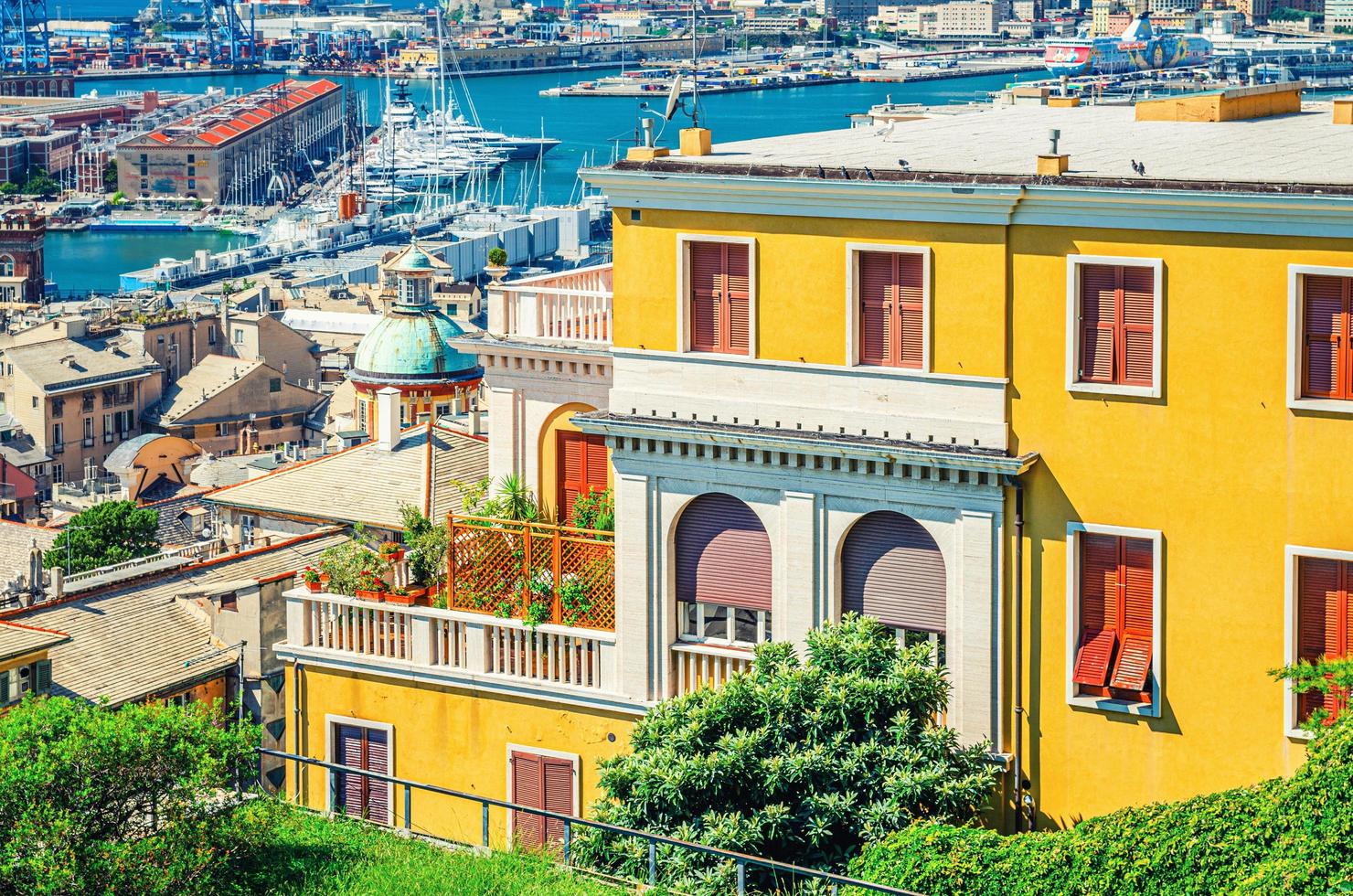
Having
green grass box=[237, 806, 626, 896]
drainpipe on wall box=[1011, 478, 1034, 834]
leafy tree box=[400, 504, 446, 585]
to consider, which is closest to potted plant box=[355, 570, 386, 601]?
leafy tree box=[400, 504, 446, 585]

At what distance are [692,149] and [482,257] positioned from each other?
132 m

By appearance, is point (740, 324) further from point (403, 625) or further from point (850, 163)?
point (403, 625)

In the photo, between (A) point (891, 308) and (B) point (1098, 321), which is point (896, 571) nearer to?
(A) point (891, 308)

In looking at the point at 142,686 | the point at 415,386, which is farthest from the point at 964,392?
the point at 415,386

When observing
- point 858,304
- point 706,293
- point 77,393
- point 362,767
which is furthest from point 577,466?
point 77,393

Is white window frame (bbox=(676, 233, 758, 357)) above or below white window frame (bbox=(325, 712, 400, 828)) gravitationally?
above

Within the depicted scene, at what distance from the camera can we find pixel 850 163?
14.4m

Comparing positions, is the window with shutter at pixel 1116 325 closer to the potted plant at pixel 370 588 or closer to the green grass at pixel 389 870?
the green grass at pixel 389 870

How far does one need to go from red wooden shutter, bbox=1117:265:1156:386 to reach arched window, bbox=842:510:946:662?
1579mm

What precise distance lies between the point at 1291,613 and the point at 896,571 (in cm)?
236

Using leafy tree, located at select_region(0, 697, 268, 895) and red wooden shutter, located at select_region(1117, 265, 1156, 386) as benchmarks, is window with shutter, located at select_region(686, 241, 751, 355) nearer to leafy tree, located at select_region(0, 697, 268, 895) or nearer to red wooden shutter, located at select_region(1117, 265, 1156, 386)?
red wooden shutter, located at select_region(1117, 265, 1156, 386)

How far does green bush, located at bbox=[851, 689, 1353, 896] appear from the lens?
36.8 ft

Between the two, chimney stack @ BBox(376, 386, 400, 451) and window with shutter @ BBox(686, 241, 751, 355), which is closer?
window with shutter @ BBox(686, 241, 751, 355)

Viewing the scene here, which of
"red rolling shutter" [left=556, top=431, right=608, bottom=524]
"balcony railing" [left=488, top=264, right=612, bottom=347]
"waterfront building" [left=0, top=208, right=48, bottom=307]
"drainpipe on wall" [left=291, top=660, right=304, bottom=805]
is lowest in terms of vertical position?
"waterfront building" [left=0, top=208, right=48, bottom=307]
